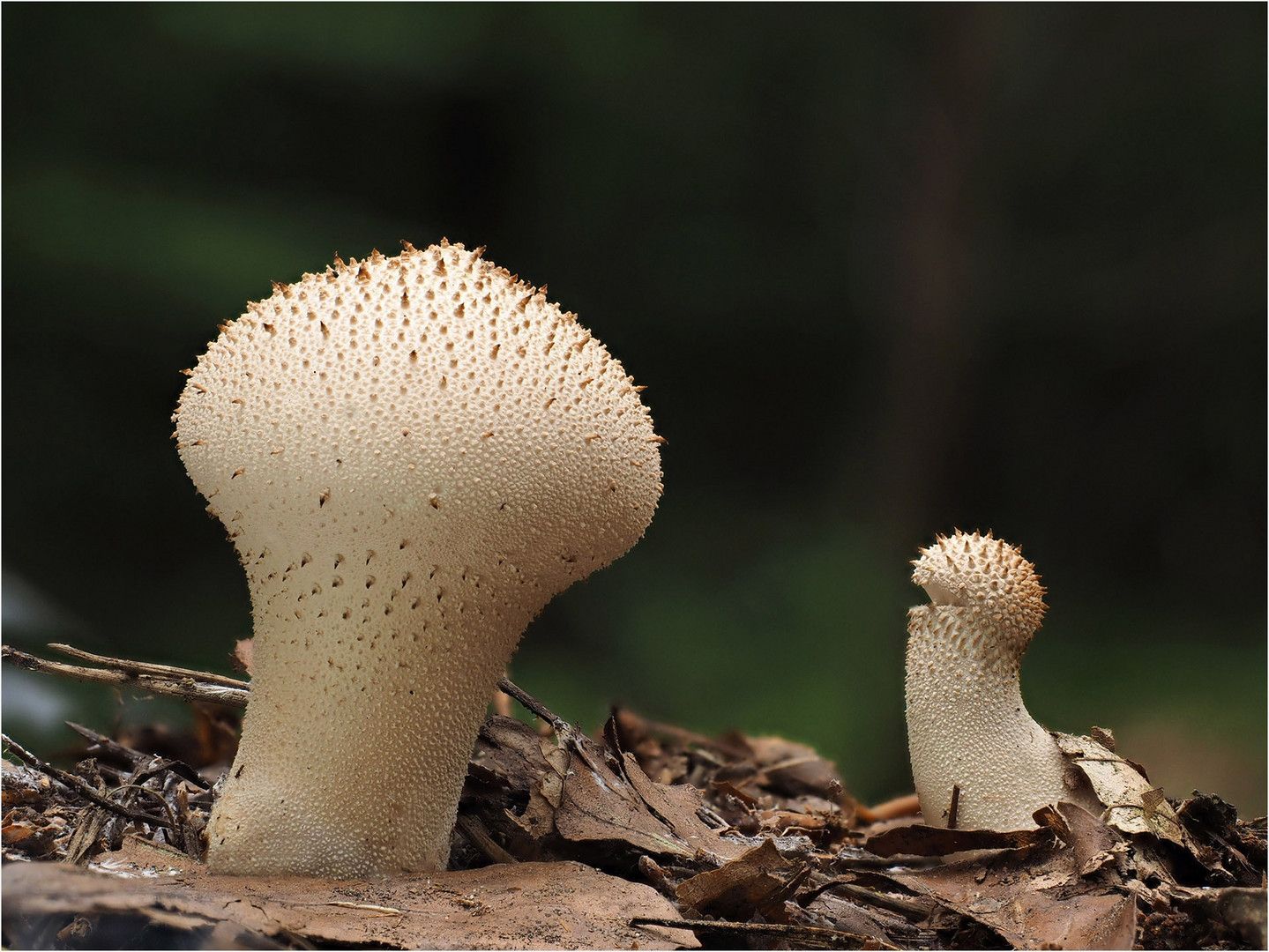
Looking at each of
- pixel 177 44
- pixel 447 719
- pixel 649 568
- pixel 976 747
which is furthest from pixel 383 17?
pixel 976 747

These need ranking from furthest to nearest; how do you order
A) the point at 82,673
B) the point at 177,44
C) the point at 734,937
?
the point at 177,44, the point at 82,673, the point at 734,937

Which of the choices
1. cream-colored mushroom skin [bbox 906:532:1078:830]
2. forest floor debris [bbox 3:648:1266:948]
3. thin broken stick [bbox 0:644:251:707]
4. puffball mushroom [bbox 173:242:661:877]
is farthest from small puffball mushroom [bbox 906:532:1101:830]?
thin broken stick [bbox 0:644:251:707]

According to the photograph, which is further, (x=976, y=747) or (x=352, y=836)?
(x=976, y=747)

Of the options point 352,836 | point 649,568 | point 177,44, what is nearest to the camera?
point 352,836

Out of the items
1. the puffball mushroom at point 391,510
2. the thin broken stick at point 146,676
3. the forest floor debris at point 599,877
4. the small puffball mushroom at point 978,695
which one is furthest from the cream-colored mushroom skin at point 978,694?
the thin broken stick at point 146,676

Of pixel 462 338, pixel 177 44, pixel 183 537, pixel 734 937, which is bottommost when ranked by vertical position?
pixel 734 937

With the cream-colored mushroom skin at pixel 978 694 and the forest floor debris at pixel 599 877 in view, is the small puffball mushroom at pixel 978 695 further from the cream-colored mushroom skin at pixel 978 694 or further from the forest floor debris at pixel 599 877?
the forest floor debris at pixel 599 877

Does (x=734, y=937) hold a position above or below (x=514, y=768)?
below

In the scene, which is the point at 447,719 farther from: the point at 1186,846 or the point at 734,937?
the point at 1186,846
